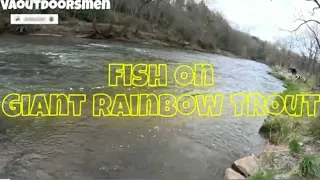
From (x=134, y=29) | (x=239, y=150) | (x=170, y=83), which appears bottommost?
(x=239, y=150)

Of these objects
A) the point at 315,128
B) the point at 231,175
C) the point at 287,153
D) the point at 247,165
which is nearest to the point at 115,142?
the point at 231,175

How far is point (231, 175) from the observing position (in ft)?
8.45

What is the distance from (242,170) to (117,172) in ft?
3.61

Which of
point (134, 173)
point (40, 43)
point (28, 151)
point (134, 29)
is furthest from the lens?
point (134, 29)

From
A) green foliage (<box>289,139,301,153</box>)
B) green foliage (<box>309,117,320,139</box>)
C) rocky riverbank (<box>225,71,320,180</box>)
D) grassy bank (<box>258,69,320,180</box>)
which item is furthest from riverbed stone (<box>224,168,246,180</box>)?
green foliage (<box>309,117,320,139</box>)

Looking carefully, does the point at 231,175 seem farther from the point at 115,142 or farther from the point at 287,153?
the point at 115,142

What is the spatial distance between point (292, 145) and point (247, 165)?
1.80 feet

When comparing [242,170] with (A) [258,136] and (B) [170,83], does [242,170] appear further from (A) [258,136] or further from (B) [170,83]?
(B) [170,83]

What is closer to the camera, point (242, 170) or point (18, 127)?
point (242, 170)

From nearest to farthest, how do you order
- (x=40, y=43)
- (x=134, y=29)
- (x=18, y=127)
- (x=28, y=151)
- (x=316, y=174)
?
1. (x=316, y=174)
2. (x=28, y=151)
3. (x=18, y=127)
4. (x=40, y=43)
5. (x=134, y=29)

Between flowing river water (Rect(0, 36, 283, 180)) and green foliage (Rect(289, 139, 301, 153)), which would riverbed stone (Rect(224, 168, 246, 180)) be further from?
green foliage (Rect(289, 139, 301, 153))

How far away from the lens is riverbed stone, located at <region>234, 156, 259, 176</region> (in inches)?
103

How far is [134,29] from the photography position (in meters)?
11.7

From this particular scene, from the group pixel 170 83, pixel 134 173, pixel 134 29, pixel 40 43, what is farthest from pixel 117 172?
pixel 134 29
